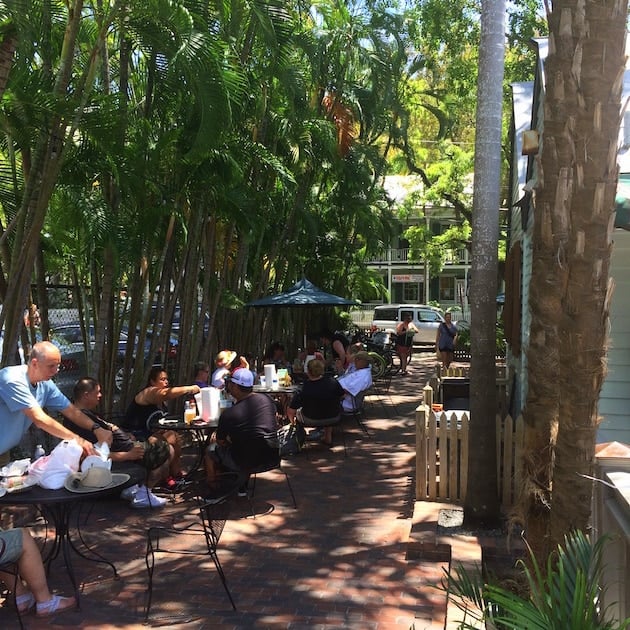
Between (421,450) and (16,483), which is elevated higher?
(16,483)

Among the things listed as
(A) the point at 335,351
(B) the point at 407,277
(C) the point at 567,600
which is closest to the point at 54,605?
(C) the point at 567,600

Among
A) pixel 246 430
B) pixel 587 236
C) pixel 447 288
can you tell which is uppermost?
pixel 447 288

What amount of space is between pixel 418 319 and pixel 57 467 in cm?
2296

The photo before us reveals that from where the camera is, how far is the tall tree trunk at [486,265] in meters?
5.16

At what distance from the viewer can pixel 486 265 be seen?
5.25 metres

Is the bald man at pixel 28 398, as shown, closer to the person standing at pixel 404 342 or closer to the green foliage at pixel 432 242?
the person standing at pixel 404 342

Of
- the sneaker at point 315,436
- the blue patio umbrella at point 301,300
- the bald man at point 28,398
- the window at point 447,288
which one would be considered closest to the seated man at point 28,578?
the bald man at point 28,398

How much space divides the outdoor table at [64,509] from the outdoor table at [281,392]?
11.2 ft

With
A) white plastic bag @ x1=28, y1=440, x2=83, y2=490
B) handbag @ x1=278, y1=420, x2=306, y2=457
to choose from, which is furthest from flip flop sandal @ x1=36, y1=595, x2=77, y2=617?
handbag @ x1=278, y1=420, x2=306, y2=457

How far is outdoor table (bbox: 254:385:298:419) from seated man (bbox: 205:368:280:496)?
2.40 m

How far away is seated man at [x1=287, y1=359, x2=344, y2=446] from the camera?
8023mm

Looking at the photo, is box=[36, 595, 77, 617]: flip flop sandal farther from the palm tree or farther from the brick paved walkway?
the palm tree

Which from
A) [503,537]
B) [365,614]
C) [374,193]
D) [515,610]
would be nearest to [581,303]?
[515,610]

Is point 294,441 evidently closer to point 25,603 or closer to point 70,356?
point 70,356
